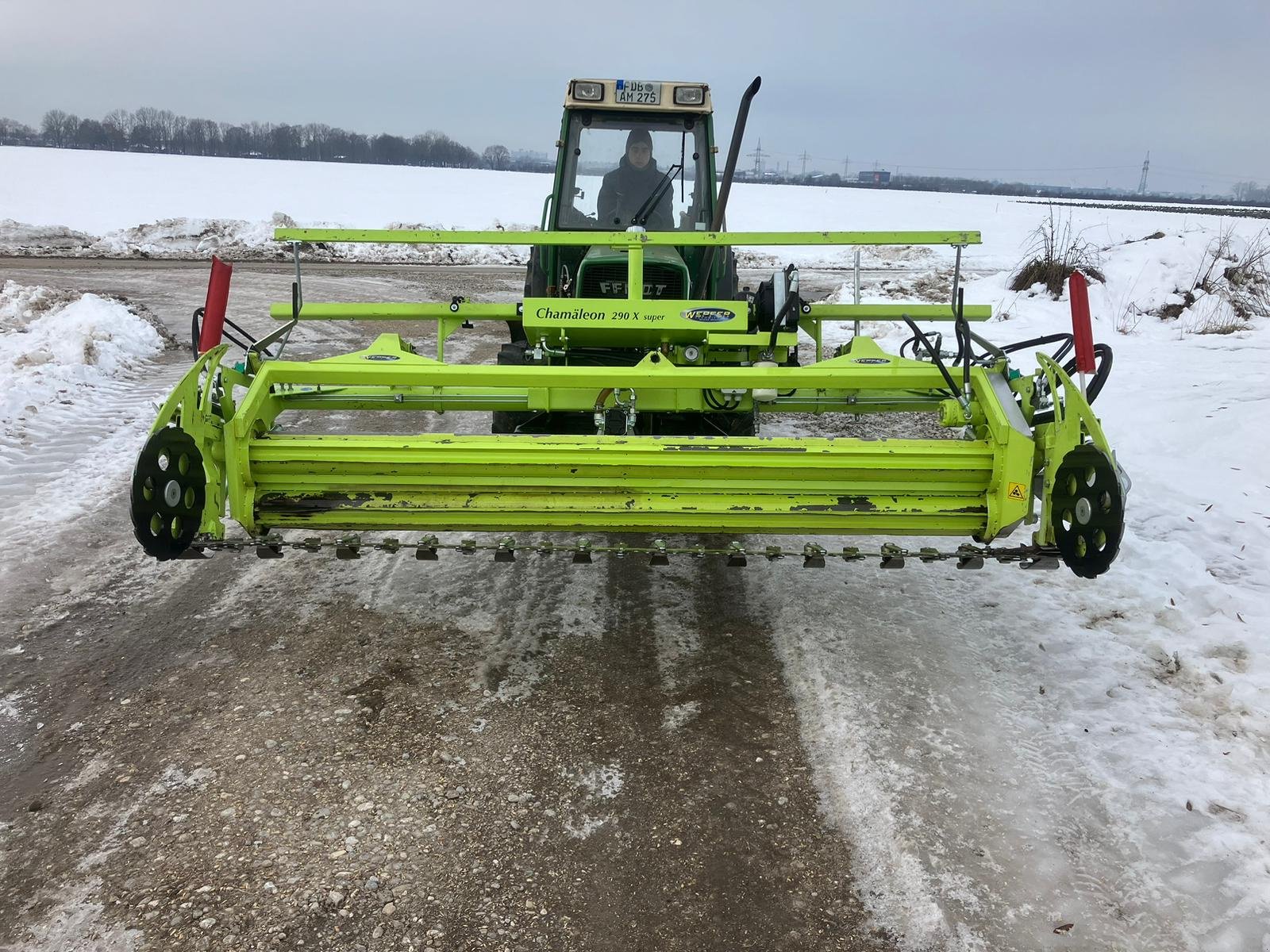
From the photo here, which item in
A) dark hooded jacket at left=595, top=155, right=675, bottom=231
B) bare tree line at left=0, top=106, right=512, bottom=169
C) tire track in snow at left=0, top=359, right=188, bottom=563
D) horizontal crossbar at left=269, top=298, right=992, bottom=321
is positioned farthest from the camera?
bare tree line at left=0, top=106, right=512, bottom=169

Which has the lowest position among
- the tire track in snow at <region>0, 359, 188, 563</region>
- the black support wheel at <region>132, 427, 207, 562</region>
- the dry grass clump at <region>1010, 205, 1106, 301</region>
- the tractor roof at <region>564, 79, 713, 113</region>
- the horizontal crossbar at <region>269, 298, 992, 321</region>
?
the tire track in snow at <region>0, 359, 188, 563</region>

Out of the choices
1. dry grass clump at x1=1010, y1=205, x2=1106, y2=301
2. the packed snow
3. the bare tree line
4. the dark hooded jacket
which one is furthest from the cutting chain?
the bare tree line

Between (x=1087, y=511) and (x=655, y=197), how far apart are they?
4.45 meters

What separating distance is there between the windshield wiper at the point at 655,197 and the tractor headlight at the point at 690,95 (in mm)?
485

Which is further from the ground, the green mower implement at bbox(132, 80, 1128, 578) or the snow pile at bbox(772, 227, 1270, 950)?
the green mower implement at bbox(132, 80, 1128, 578)

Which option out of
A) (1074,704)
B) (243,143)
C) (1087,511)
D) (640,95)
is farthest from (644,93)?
(243,143)

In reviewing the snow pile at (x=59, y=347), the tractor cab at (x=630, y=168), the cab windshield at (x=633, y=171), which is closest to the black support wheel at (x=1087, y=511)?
the tractor cab at (x=630, y=168)

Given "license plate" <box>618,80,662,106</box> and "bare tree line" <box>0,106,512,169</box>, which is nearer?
"license plate" <box>618,80,662,106</box>

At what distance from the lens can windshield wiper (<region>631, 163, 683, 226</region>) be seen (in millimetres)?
6711

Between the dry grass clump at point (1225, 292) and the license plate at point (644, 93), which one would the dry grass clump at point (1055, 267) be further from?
the license plate at point (644, 93)

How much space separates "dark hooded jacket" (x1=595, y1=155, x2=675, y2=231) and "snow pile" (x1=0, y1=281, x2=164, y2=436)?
536 cm

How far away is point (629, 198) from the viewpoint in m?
6.93

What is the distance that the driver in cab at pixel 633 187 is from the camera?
22.7 feet

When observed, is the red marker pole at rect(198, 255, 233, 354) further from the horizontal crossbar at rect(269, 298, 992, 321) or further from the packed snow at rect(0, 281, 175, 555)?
the packed snow at rect(0, 281, 175, 555)
